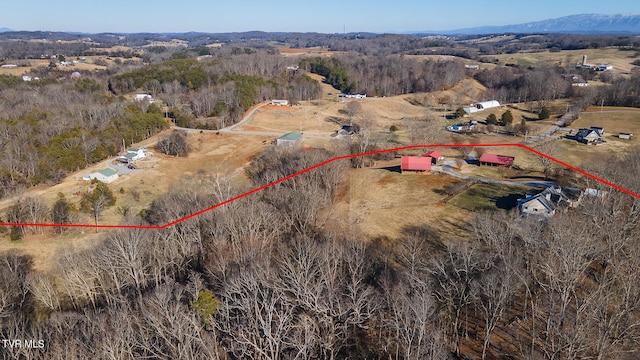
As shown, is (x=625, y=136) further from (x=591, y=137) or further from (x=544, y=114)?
(x=544, y=114)

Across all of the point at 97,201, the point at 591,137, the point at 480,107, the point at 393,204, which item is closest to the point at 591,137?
the point at 591,137

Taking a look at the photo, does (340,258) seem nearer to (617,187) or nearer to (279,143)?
(617,187)

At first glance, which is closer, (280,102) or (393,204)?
(393,204)

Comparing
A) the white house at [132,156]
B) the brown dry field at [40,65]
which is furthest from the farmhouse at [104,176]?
the brown dry field at [40,65]

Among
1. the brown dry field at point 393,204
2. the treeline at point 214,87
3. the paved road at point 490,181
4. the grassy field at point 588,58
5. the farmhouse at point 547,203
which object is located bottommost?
the brown dry field at point 393,204

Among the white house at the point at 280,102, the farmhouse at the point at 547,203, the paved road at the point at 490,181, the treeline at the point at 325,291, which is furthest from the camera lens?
the white house at the point at 280,102

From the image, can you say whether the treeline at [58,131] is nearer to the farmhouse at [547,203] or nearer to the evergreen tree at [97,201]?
the evergreen tree at [97,201]

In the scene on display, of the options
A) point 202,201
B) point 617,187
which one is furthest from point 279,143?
point 617,187

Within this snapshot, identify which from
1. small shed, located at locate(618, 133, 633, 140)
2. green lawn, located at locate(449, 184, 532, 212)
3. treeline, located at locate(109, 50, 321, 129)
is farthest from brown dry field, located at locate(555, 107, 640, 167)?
treeline, located at locate(109, 50, 321, 129)
